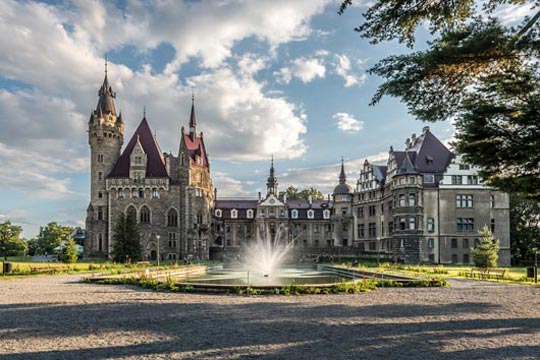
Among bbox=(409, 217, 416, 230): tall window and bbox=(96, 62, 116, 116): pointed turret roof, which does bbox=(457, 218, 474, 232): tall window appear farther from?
bbox=(96, 62, 116, 116): pointed turret roof

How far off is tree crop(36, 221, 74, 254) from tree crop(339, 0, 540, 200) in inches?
3399

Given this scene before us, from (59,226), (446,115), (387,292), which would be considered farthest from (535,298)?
(59,226)

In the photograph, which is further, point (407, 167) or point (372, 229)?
→ point (372, 229)

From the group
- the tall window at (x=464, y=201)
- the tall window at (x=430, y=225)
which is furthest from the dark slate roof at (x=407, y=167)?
the tall window at (x=464, y=201)

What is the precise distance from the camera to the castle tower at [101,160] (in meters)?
61.8

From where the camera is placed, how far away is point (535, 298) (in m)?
17.0

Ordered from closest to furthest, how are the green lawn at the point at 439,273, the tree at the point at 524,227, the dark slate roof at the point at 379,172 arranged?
the green lawn at the point at 439,273, the tree at the point at 524,227, the dark slate roof at the point at 379,172

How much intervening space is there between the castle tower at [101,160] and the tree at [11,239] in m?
28.1

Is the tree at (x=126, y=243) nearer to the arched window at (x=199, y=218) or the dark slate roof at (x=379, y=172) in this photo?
the arched window at (x=199, y=218)

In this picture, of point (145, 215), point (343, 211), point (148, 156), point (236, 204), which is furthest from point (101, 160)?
point (343, 211)

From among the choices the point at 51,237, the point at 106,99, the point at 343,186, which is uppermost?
the point at 106,99

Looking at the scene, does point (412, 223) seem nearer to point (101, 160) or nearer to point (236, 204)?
point (236, 204)

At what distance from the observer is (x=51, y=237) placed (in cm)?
9044

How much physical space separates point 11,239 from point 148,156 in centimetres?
3670
